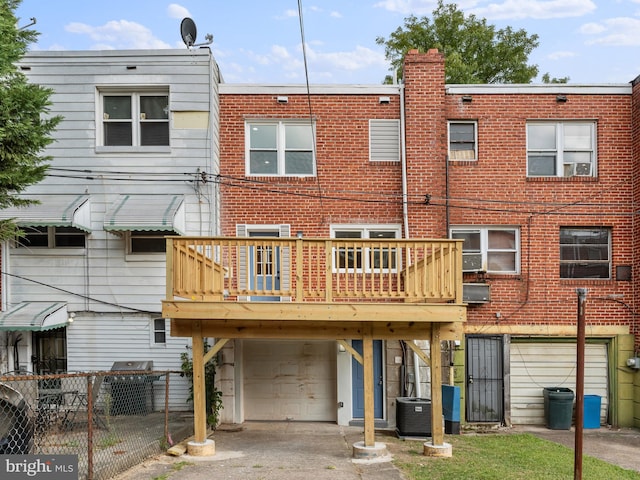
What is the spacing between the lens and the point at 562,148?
12.1m

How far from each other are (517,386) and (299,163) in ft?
23.8

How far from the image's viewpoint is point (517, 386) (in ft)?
39.5

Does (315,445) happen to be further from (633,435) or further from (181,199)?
(633,435)

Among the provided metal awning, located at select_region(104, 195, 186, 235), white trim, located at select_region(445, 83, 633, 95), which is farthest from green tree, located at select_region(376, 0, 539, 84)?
metal awning, located at select_region(104, 195, 186, 235)

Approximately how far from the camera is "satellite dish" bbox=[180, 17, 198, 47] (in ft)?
39.0

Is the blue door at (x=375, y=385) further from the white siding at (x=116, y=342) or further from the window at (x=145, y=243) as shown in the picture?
the window at (x=145, y=243)

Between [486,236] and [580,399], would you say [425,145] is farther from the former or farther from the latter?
[580,399]

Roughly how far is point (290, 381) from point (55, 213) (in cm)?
619

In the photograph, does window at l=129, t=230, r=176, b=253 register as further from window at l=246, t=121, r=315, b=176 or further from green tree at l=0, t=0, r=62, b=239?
green tree at l=0, t=0, r=62, b=239

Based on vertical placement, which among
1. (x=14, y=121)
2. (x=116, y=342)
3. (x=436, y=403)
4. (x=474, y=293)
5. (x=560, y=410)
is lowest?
(x=560, y=410)

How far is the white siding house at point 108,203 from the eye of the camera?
11.1 meters

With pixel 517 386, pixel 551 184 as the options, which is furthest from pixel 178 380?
pixel 551 184

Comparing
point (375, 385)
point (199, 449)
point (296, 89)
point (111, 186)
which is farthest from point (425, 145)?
point (199, 449)

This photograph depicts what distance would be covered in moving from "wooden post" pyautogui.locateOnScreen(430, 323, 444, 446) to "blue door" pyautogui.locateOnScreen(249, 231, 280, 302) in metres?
2.81
